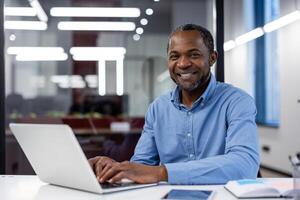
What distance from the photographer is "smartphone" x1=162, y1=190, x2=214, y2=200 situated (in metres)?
0.98

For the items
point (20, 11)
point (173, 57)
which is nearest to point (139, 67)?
point (20, 11)

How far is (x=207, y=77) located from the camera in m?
1.66

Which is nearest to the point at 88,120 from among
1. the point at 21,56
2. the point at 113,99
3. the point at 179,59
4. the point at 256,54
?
the point at 113,99

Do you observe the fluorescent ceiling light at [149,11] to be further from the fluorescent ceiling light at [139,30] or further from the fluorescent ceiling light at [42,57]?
the fluorescent ceiling light at [42,57]

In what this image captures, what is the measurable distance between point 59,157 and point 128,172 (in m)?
0.21

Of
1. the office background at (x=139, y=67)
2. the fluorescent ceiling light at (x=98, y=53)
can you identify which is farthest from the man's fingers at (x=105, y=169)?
the fluorescent ceiling light at (x=98, y=53)

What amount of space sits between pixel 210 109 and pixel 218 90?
0.36ft

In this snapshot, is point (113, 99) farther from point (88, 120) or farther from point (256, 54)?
point (256, 54)

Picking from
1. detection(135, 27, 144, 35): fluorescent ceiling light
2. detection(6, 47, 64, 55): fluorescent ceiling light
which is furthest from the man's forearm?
detection(6, 47, 64, 55): fluorescent ceiling light

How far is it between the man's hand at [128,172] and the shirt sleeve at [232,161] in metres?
0.04

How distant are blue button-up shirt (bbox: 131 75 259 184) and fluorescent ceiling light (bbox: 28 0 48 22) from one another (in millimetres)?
2007

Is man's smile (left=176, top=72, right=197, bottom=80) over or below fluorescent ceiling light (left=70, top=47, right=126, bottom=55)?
below

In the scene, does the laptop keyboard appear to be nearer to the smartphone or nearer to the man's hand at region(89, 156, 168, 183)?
the man's hand at region(89, 156, 168, 183)

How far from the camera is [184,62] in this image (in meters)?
1.62
